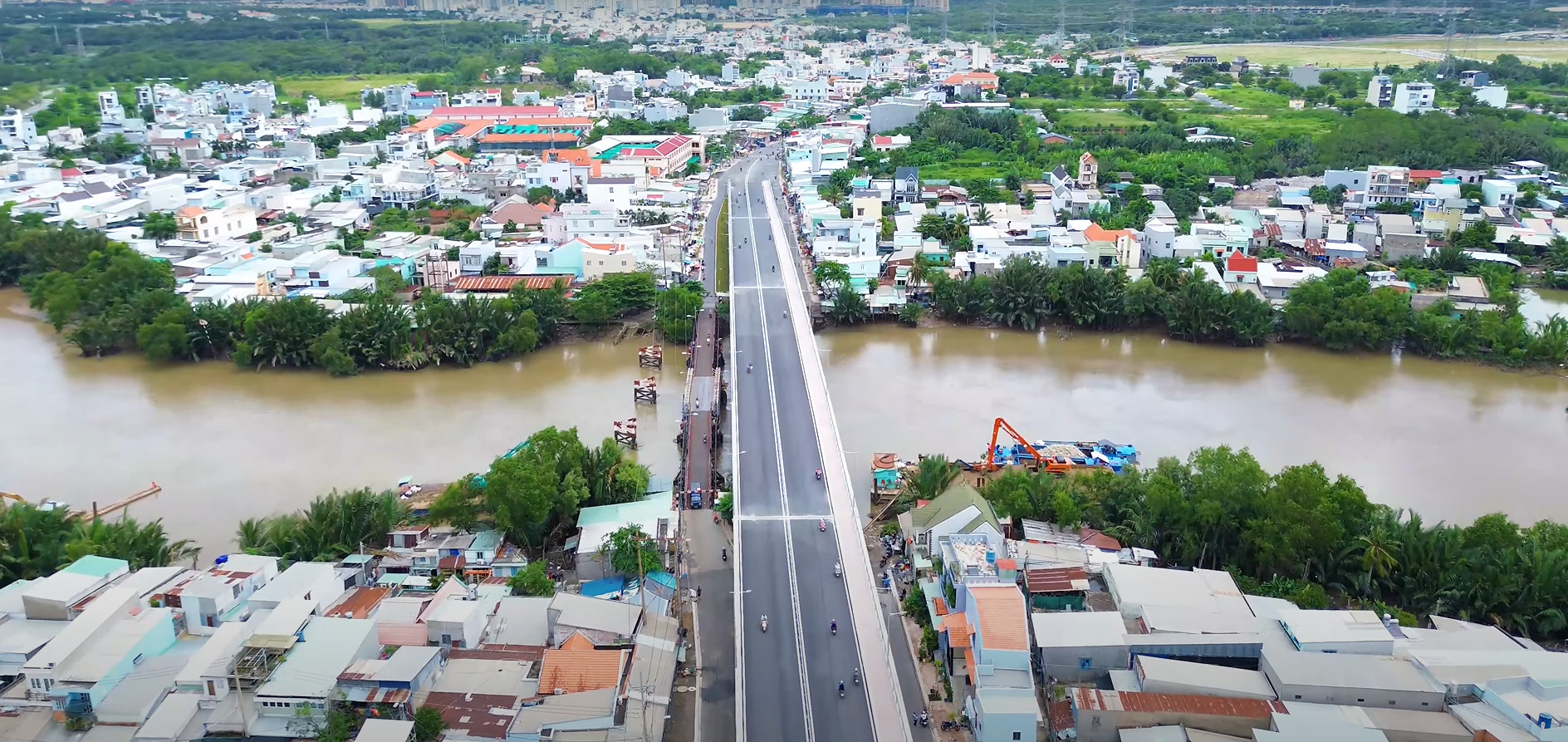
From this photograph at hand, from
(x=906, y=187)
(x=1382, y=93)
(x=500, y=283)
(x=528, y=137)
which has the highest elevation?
(x=1382, y=93)

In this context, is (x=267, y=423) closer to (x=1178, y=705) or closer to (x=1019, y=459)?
(x=1019, y=459)

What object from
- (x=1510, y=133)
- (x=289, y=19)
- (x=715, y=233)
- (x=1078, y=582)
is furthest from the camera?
(x=289, y=19)

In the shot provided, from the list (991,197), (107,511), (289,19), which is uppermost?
(289,19)

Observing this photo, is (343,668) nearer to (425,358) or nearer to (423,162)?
(425,358)

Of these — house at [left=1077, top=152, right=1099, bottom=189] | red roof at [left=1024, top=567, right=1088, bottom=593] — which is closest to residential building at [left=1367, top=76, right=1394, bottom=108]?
house at [left=1077, top=152, right=1099, bottom=189]

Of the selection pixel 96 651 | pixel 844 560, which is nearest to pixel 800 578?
pixel 844 560

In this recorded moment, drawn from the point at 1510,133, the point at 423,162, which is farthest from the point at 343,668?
the point at 1510,133

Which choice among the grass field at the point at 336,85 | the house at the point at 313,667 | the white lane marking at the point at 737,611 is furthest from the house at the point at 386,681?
the grass field at the point at 336,85
